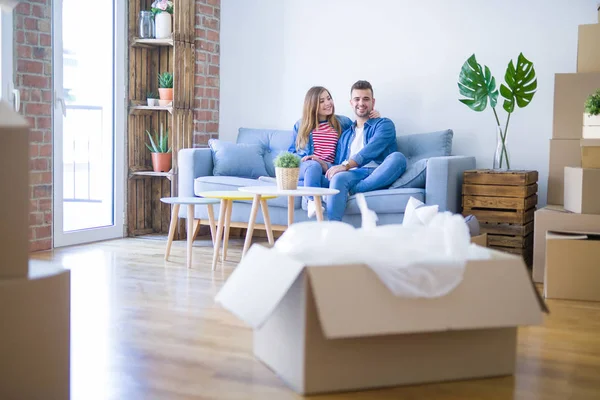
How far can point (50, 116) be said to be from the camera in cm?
502

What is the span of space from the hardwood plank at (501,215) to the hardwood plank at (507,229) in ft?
0.16

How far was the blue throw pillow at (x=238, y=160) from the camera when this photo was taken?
5441mm

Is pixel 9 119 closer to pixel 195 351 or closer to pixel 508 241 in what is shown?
pixel 195 351

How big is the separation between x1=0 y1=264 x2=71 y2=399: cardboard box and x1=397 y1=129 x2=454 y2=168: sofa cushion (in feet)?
11.4

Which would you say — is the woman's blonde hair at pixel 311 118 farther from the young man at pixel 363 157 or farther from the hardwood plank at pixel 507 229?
the hardwood plank at pixel 507 229

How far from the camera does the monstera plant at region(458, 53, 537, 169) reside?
15.8ft

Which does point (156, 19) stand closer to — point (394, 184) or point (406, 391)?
point (394, 184)

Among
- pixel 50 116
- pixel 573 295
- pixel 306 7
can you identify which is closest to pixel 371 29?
pixel 306 7

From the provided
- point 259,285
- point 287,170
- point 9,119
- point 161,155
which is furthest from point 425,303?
point 161,155

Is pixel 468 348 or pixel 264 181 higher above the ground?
pixel 264 181

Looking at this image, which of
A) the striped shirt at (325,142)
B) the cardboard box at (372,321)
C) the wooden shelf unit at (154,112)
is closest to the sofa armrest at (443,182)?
the striped shirt at (325,142)

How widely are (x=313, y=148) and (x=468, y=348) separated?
308 cm

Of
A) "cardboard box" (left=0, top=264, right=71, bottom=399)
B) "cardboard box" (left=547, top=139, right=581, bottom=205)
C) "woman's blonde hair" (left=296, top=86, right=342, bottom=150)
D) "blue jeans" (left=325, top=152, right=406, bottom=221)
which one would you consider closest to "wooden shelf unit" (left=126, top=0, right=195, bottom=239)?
"woman's blonde hair" (left=296, top=86, right=342, bottom=150)

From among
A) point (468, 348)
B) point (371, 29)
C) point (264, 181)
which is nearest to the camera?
point (468, 348)
